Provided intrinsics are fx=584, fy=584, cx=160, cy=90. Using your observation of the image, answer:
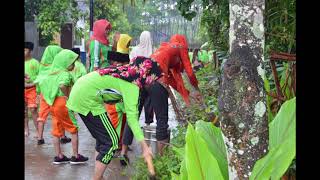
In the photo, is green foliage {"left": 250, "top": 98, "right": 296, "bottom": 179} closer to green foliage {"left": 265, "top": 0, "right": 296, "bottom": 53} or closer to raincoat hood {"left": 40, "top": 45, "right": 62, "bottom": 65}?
green foliage {"left": 265, "top": 0, "right": 296, "bottom": 53}

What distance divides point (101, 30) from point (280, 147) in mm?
5214

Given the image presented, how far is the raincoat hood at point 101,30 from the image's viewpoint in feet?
26.0

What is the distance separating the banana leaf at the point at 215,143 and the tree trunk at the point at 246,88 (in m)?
0.30

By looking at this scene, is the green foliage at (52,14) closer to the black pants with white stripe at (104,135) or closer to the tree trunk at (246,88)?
the black pants with white stripe at (104,135)

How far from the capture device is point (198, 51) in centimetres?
1295

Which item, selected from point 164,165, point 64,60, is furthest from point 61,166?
point 164,165

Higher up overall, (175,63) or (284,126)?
(175,63)

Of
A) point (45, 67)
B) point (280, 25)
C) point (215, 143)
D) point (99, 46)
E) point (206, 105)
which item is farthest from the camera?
point (99, 46)

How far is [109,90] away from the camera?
17.7 ft

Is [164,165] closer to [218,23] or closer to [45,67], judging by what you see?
[218,23]

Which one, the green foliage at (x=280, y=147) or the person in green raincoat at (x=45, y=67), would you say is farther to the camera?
the person in green raincoat at (x=45, y=67)

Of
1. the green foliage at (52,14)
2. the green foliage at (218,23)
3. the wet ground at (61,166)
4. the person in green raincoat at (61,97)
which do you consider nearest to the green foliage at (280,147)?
the wet ground at (61,166)
